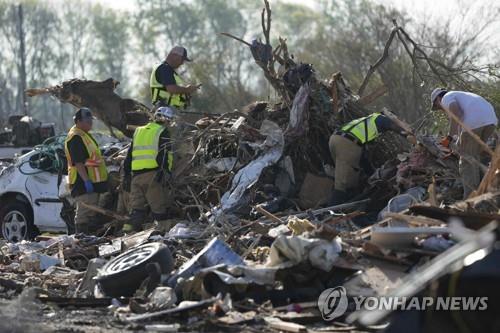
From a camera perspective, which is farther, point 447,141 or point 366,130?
point 366,130

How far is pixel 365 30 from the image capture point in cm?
3503

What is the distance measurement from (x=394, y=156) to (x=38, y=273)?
15.8 ft

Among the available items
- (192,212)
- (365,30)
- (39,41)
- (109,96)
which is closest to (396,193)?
(192,212)

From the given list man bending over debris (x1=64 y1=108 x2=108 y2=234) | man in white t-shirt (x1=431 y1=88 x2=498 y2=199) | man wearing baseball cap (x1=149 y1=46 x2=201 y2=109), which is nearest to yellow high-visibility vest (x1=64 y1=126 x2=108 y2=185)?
man bending over debris (x1=64 y1=108 x2=108 y2=234)

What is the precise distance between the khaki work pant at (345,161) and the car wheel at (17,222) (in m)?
5.20

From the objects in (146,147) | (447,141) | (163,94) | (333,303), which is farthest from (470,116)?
(163,94)

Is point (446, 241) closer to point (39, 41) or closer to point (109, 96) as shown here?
point (109, 96)

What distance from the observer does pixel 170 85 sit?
14.1 metres

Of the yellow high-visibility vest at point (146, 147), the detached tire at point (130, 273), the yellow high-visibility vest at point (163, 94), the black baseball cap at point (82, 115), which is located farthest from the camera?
the yellow high-visibility vest at point (163, 94)

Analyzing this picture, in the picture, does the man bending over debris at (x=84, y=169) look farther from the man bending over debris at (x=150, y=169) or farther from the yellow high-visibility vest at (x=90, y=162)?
the man bending over debris at (x=150, y=169)

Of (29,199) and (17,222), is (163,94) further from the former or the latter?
(17,222)

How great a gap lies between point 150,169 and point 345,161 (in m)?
2.52

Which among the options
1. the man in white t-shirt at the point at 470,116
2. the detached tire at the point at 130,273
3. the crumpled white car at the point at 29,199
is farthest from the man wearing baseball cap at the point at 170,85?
the detached tire at the point at 130,273

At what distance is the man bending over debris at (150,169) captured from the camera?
12.7 meters
